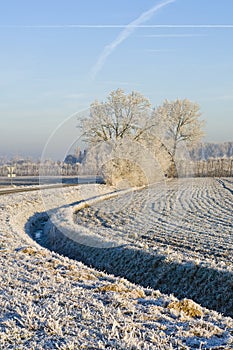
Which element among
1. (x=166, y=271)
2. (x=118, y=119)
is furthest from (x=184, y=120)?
(x=166, y=271)

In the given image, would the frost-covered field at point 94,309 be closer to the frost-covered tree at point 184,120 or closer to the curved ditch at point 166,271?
the curved ditch at point 166,271

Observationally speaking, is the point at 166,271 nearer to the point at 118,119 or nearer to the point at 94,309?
the point at 94,309

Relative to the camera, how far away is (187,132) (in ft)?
285

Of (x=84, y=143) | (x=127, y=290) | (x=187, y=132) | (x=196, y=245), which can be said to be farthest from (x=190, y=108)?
(x=127, y=290)

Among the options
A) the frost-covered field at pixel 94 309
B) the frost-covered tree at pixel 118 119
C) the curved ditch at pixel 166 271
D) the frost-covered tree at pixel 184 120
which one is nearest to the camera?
the frost-covered field at pixel 94 309

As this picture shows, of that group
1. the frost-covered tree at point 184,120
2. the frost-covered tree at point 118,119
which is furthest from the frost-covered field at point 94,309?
the frost-covered tree at point 184,120

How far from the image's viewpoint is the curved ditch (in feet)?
39.3

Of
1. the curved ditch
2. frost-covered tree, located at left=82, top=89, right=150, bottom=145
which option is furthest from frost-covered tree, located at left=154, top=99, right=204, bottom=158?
the curved ditch

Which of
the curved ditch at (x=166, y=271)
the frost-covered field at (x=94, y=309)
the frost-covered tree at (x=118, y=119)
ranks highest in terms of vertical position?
the frost-covered tree at (x=118, y=119)

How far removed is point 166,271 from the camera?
13852 millimetres

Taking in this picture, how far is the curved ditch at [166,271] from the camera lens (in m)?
12.0

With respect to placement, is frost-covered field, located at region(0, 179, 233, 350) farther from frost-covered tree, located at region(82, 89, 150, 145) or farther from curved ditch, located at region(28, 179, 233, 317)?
frost-covered tree, located at region(82, 89, 150, 145)

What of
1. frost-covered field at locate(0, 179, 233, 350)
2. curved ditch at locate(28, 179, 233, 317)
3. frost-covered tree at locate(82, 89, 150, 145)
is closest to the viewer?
frost-covered field at locate(0, 179, 233, 350)

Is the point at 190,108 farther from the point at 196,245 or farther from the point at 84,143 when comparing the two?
the point at 196,245
